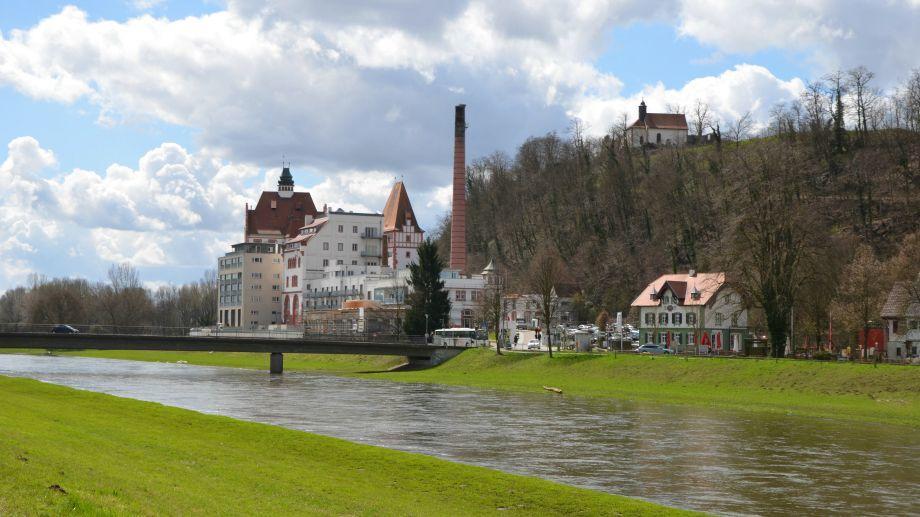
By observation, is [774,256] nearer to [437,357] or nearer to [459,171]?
[437,357]

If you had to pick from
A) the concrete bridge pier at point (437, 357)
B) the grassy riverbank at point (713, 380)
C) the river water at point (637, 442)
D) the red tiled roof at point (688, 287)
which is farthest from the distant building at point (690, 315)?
the river water at point (637, 442)

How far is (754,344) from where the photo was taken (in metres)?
101

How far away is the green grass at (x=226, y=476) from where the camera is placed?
63.6 feet

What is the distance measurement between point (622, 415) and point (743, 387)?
53.2ft

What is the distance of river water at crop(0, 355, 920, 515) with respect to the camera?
3089cm

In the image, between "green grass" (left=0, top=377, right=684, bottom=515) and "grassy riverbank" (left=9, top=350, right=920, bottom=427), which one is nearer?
"green grass" (left=0, top=377, right=684, bottom=515)

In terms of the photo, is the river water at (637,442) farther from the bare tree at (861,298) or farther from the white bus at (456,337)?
the white bus at (456,337)

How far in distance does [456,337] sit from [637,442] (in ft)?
257

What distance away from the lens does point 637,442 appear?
43.7m

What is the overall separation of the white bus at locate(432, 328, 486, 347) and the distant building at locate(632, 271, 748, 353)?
1831 centimetres

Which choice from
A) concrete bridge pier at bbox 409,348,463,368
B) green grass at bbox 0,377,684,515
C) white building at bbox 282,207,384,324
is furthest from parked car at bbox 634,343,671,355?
white building at bbox 282,207,384,324

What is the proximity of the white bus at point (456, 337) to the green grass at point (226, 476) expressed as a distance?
75619 mm

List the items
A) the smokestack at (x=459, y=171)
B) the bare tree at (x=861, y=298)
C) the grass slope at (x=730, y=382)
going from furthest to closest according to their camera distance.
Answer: the smokestack at (x=459, y=171), the bare tree at (x=861, y=298), the grass slope at (x=730, y=382)

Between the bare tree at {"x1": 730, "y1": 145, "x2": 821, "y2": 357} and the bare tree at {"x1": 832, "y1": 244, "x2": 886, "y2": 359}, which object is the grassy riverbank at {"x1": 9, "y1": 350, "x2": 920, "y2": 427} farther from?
the bare tree at {"x1": 832, "y1": 244, "x2": 886, "y2": 359}
